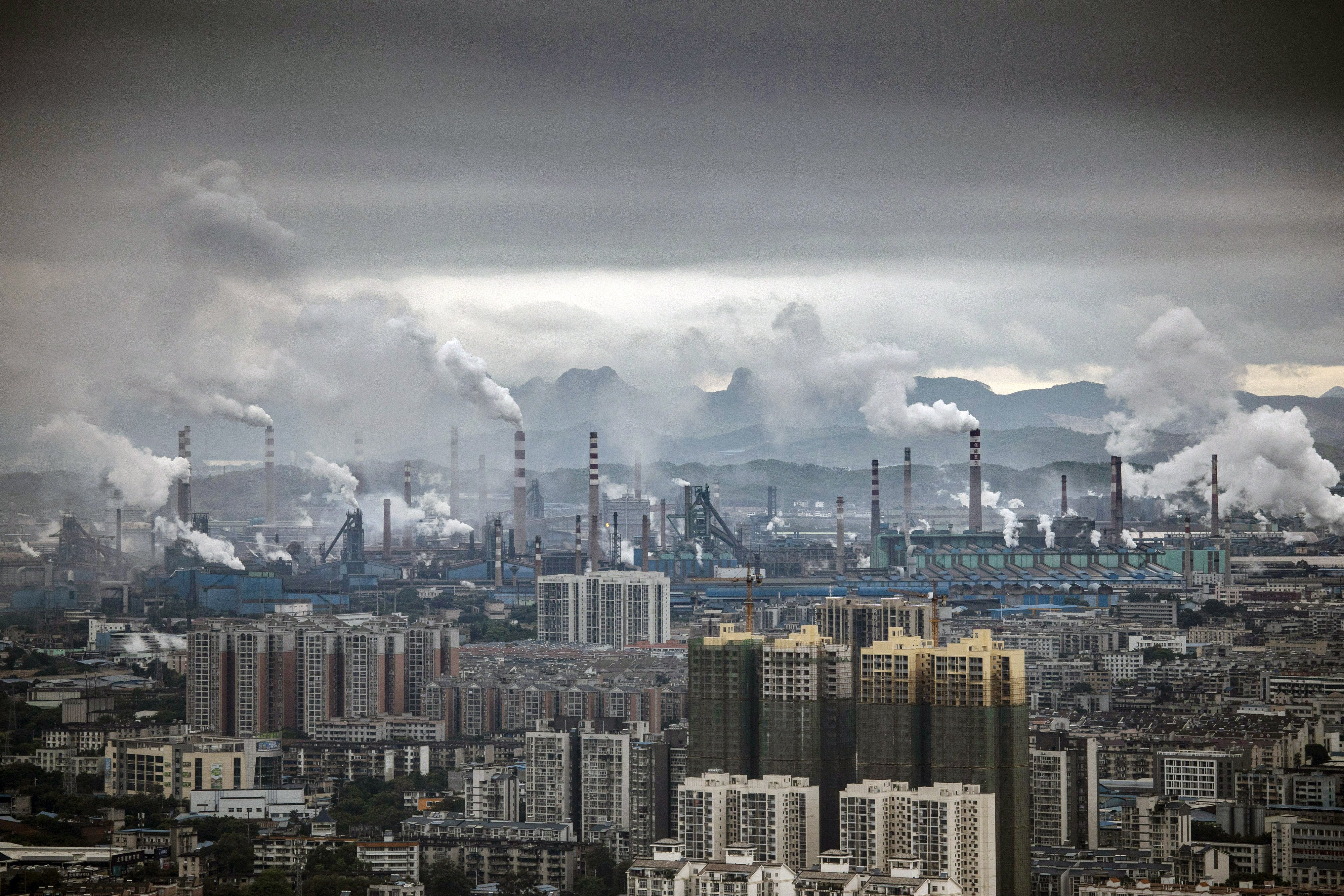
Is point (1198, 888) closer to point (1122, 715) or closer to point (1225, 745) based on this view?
point (1225, 745)

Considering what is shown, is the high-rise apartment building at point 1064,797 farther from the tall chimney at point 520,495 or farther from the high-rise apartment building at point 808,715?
the tall chimney at point 520,495

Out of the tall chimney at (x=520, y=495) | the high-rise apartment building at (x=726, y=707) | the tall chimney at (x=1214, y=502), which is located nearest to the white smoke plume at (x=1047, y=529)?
the tall chimney at (x=1214, y=502)

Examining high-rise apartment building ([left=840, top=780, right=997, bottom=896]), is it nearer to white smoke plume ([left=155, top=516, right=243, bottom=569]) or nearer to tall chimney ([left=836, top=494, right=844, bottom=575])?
white smoke plume ([left=155, top=516, right=243, bottom=569])

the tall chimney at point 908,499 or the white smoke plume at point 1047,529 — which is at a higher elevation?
the tall chimney at point 908,499

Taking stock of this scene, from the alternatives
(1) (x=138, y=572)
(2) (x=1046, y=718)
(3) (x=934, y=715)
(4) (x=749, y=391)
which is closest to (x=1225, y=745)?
(2) (x=1046, y=718)

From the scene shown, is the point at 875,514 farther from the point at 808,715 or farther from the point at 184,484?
the point at 808,715
